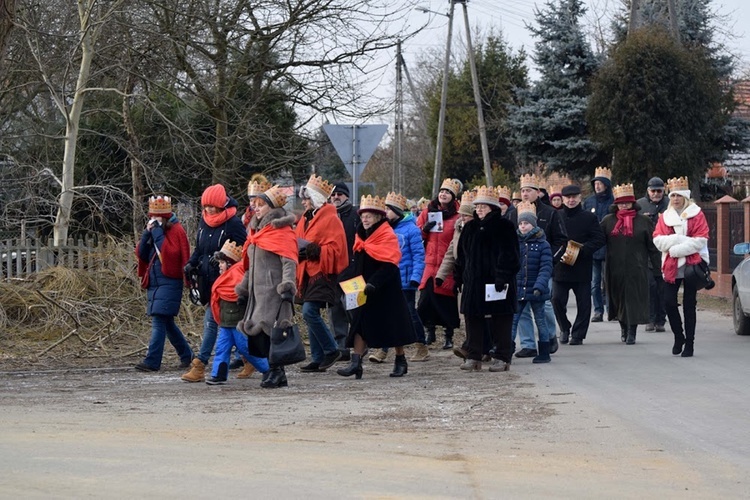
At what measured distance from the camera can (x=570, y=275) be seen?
15.0m

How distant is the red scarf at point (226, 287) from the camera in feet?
37.6

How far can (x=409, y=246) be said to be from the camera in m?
13.8

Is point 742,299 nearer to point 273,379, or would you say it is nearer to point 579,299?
point 579,299

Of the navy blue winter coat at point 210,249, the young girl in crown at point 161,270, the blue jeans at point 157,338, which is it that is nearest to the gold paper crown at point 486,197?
the navy blue winter coat at point 210,249

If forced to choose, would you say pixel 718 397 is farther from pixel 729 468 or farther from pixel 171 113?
pixel 171 113

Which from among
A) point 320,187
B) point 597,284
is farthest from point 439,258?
point 597,284

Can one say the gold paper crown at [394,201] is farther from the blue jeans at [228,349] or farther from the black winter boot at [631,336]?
the black winter boot at [631,336]

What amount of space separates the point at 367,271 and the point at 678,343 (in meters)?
3.74

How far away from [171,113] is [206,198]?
1205 centimetres

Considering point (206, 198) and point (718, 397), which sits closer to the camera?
point (718, 397)

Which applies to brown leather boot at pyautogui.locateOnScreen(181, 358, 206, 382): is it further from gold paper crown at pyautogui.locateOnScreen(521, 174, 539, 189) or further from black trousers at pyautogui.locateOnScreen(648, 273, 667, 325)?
black trousers at pyautogui.locateOnScreen(648, 273, 667, 325)

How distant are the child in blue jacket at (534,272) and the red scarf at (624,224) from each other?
241 centimetres

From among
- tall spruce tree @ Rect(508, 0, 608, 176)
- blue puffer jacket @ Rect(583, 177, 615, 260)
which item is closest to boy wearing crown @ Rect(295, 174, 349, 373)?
blue puffer jacket @ Rect(583, 177, 615, 260)

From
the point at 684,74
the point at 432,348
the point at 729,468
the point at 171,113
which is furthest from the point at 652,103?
the point at 729,468
